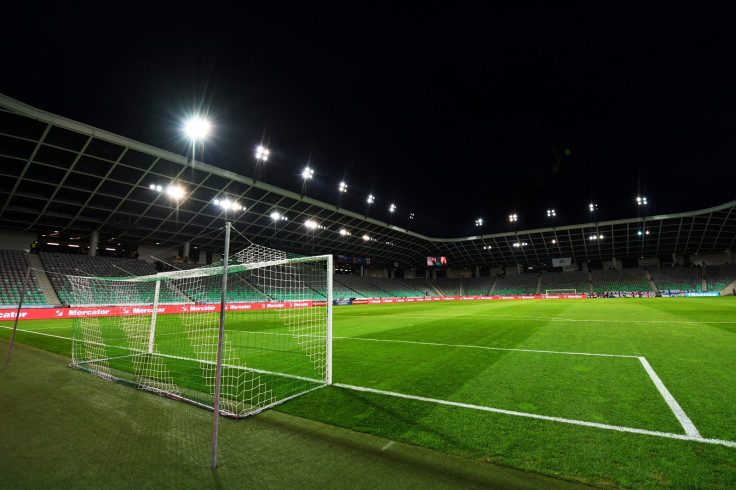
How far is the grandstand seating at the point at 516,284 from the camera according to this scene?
5950cm

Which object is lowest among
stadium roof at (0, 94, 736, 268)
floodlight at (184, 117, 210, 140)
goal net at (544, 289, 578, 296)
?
goal net at (544, 289, 578, 296)

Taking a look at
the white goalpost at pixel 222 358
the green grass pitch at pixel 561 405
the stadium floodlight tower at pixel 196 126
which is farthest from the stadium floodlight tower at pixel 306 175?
the green grass pitch at pixel 561 405

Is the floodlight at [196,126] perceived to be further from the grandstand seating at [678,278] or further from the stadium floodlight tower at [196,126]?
the grandstand seating at [678,278]

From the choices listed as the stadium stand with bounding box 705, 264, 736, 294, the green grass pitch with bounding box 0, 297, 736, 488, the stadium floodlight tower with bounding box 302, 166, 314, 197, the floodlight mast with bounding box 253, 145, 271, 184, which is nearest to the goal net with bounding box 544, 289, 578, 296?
the stadium stand with bounding box 705, 264, 736, 294

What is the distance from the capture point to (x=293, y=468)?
282 cm

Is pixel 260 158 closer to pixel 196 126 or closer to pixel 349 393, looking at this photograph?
pixel 196 126

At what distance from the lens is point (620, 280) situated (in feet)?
174

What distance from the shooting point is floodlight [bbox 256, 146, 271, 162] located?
1067 inches

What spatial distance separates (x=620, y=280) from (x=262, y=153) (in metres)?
60.5

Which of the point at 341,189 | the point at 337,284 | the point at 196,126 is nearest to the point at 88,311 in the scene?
the point at 196,126

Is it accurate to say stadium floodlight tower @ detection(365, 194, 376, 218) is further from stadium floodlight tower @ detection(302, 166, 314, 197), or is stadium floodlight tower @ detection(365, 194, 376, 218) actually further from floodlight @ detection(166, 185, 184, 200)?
floodlight @ detection(166, 185, 184, 200)

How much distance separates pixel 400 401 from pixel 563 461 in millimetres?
2153

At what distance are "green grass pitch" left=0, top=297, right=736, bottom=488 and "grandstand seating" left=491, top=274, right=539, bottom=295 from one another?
180ft

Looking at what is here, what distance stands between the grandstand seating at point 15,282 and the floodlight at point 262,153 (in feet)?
58.8
